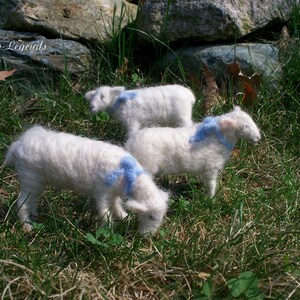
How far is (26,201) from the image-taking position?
104 inches

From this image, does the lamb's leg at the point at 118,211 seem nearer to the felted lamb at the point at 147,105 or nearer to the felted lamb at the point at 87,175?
the felted lamb at the point at 87,175

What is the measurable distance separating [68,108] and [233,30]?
1.31 meters

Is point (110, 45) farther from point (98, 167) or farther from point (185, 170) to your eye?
point (98, 167)

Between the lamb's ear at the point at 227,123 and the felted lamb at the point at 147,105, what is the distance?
46 cm

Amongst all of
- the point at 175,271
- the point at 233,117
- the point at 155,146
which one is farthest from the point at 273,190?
the point at 175,271

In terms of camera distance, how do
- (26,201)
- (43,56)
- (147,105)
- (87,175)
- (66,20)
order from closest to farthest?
1. (87,175)
2. (26,201)
3. (147,105)
4. (43,56)
5. (66,20)

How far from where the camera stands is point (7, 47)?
4152mm

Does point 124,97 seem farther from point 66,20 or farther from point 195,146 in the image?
point 66,20

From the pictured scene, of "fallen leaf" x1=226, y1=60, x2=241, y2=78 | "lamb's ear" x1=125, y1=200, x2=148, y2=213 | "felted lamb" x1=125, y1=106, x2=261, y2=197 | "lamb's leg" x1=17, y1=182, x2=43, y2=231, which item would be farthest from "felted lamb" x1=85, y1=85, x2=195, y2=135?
"lamb's ear" x1=125, y1=200, x2=148, y2=213

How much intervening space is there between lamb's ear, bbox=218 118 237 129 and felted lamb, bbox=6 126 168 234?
60 cm

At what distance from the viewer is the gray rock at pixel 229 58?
3.96m

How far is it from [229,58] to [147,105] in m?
0.95

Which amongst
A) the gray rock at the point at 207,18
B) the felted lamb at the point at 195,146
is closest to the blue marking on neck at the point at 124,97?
the felted lamb at the point at 195,146

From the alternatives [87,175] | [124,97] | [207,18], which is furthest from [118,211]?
[207,18]
